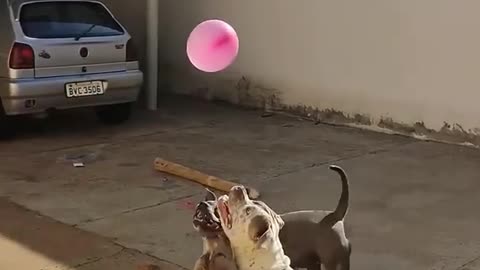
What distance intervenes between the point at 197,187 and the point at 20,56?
2.45 m

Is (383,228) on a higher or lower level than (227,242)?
lower

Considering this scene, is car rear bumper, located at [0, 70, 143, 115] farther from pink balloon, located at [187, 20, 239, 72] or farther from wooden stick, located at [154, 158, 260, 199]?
pink balloon, located at [187, 20, 239, 72]

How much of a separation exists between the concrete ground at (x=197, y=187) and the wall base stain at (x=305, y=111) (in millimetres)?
157

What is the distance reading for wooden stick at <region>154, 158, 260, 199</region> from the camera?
5.99 meters

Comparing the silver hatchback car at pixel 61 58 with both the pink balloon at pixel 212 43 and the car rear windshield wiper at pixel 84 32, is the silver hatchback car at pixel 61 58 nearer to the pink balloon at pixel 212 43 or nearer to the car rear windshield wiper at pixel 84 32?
the car rear windshield wiper at pixel 84 32

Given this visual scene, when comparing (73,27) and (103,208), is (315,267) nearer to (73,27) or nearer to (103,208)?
(103,208)

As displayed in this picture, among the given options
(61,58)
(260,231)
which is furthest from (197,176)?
(260,231)

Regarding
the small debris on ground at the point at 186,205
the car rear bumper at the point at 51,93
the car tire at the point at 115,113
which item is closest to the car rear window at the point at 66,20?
the car rear bumper at the point at 51,93

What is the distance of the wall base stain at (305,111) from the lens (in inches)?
317

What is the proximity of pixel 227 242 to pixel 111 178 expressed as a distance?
3605mm

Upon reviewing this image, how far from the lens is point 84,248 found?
493 cm

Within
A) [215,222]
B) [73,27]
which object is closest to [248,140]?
[73,27]

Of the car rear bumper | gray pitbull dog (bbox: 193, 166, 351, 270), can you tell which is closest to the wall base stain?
the car rear bumper

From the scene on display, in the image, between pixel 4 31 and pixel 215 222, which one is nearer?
pixel 215 222
